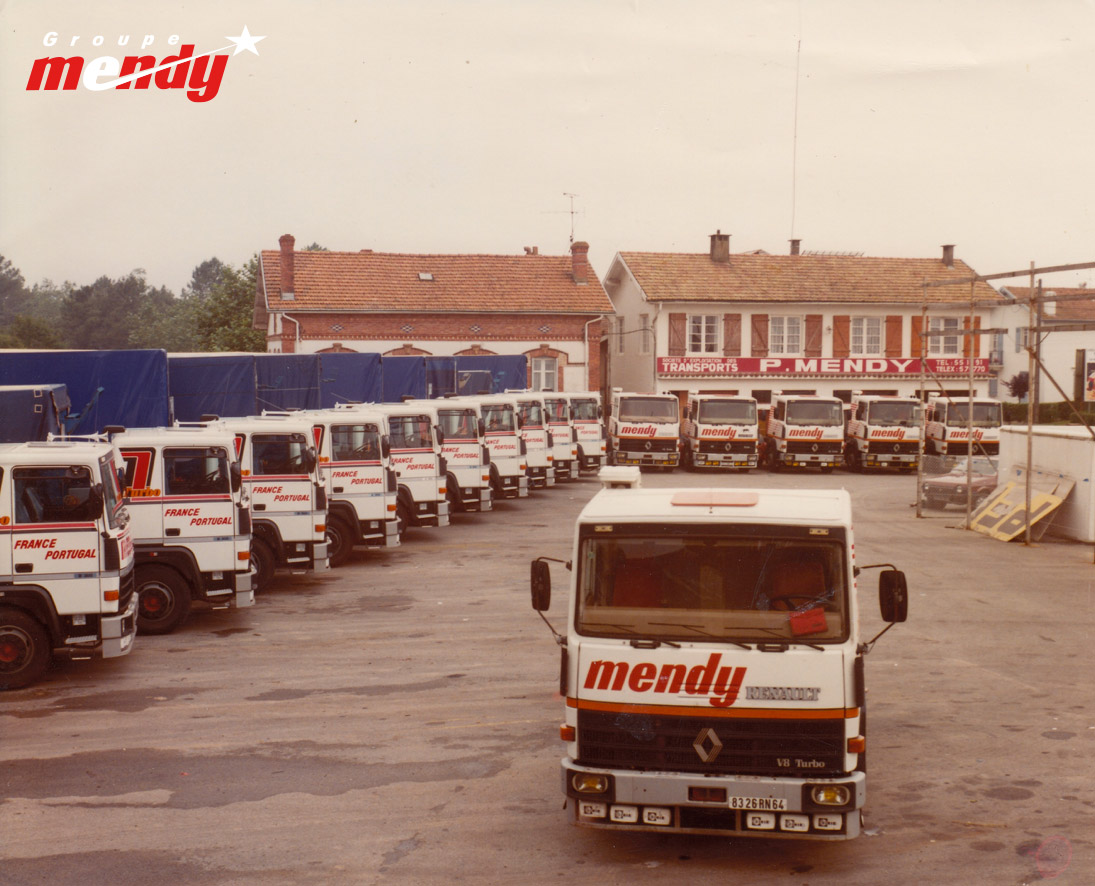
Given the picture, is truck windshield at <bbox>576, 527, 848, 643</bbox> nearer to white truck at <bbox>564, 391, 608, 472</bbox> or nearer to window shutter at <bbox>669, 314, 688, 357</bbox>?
white truck at <bbox>564, 391, 608, 472</bbox>

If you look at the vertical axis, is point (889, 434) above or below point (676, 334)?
below

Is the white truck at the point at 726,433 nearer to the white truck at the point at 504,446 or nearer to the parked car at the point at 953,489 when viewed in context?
the parked car at the point at 953,489

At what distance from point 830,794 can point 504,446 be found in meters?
20.8

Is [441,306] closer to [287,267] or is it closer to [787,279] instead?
[287,267]

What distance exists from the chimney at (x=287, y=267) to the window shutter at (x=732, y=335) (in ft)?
58.5

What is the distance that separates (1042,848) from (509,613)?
847 centimetres

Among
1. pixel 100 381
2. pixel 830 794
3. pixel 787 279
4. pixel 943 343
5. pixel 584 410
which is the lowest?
pixel 830 794

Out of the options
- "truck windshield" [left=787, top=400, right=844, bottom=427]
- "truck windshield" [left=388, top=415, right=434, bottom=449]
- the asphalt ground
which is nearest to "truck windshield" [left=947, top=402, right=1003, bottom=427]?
"truck windshield" [left=787, top=400, right=844, bottom=427]

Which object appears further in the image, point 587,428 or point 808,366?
point 808,366

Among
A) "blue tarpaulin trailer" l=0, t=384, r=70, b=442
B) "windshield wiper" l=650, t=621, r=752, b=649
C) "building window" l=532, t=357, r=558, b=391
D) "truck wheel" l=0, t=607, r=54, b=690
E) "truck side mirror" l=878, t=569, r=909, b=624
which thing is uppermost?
"building window" l=532, t=357, r=558, b=391

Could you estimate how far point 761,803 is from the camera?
6793 mm

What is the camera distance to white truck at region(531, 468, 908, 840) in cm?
680

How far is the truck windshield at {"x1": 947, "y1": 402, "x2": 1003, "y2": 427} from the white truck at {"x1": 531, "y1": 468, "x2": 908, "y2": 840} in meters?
30.9

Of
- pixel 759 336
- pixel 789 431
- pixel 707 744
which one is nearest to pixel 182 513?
pixel 707 744
